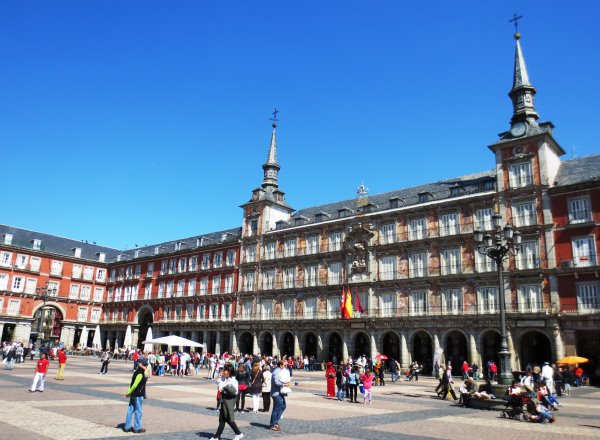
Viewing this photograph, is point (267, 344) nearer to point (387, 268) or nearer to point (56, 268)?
point (387, 268)

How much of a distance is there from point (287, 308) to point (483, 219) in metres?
21.4

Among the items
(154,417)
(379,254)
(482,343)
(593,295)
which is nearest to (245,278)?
(379,254)

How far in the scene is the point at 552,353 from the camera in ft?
112

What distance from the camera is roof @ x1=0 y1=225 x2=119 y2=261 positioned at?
65250mm

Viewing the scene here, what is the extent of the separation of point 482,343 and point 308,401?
75.0 ft

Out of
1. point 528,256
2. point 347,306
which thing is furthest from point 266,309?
point 528,256

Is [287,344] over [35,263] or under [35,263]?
under

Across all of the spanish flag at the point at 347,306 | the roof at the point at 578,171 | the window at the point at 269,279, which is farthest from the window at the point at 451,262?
the window at the point at 269,279

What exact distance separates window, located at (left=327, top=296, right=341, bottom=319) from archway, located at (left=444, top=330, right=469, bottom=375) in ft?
34.5

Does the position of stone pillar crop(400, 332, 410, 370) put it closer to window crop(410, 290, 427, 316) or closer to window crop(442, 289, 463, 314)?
window crop(410, 290, 427, 316)

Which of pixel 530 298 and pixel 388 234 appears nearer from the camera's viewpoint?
pixel 530 298

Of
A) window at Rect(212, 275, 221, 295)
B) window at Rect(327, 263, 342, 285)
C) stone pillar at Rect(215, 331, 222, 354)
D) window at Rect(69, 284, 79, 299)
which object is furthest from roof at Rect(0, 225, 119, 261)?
window at Rect(327, 263, 342, 285)

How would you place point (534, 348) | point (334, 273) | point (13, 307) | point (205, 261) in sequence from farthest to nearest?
point (13, 307)
point (205, 261)
point (334, 273)
point (534, 348)

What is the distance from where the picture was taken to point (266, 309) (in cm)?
5216
